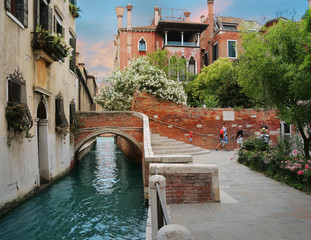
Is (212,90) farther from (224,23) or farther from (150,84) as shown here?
(224,23)

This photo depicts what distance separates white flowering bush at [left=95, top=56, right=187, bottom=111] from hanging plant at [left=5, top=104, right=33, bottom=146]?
8.67 meters

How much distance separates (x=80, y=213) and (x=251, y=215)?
4.55 m

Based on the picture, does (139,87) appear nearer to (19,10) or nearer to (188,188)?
(19,10)

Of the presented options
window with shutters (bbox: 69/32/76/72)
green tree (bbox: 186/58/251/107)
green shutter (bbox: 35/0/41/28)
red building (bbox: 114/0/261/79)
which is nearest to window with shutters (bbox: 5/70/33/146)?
green shutter (bbox: 35/0/41/28)

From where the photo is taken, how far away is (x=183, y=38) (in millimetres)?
27328

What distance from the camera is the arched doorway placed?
8.56 metres

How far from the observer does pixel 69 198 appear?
8.16m

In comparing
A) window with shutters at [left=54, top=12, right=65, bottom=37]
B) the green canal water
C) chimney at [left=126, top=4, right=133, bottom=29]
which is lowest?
the green canal water

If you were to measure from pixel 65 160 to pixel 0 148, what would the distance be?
549cm

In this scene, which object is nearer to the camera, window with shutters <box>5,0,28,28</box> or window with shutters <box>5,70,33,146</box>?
window with shutters <box>5,70,33,146</box>

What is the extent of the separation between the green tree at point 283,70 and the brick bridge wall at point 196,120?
7.16 meters

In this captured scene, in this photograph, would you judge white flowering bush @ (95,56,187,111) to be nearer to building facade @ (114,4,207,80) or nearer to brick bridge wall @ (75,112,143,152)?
brick bridge wall @ (75,112,143,152)

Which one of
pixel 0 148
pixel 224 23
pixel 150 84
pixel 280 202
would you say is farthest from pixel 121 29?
pixel 280 202

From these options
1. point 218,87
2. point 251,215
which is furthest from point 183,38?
point 251,215
